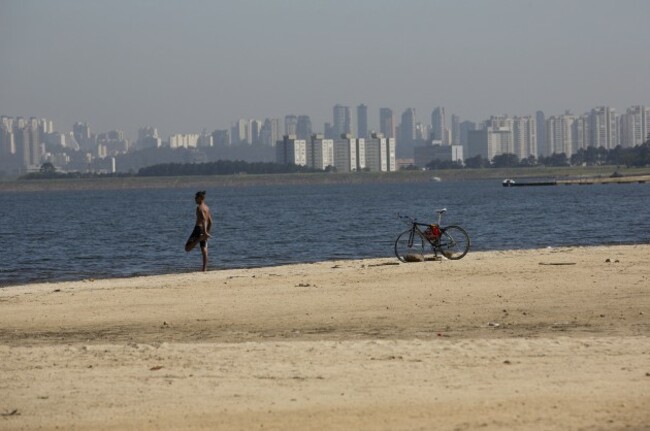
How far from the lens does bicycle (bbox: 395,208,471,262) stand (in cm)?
2356

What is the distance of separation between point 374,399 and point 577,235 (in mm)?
32350

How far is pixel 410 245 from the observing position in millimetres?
23781

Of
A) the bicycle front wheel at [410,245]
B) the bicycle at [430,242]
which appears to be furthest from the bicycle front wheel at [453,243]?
the bicycle front wheel at [410,245]

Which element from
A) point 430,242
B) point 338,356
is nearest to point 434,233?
point 430,242

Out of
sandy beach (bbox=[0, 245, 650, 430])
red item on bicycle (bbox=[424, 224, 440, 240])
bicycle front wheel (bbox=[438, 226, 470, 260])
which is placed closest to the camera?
sandy beach (bbox=[0, 245, 650, 430])

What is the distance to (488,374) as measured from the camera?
10516 millimetres

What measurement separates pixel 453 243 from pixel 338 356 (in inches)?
494

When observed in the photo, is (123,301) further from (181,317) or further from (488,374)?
(488,374)

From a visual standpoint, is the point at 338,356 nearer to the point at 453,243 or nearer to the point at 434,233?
the point at 434,233

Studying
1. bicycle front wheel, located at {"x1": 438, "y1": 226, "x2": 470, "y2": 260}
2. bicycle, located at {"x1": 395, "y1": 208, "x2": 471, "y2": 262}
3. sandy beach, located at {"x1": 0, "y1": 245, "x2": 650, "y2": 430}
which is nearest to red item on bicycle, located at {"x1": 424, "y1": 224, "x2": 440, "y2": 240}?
bicycle, located at {"x1": 395, "y1": 208, "x2": 471, "y2": 262}

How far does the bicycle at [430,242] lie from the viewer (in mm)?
23562

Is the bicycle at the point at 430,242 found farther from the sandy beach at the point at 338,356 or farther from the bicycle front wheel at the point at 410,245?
the sandy beach at the point at 338,356

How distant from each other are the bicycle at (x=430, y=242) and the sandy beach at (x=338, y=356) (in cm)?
457

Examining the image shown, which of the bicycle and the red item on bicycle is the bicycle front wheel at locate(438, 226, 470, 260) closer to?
the bicycle
